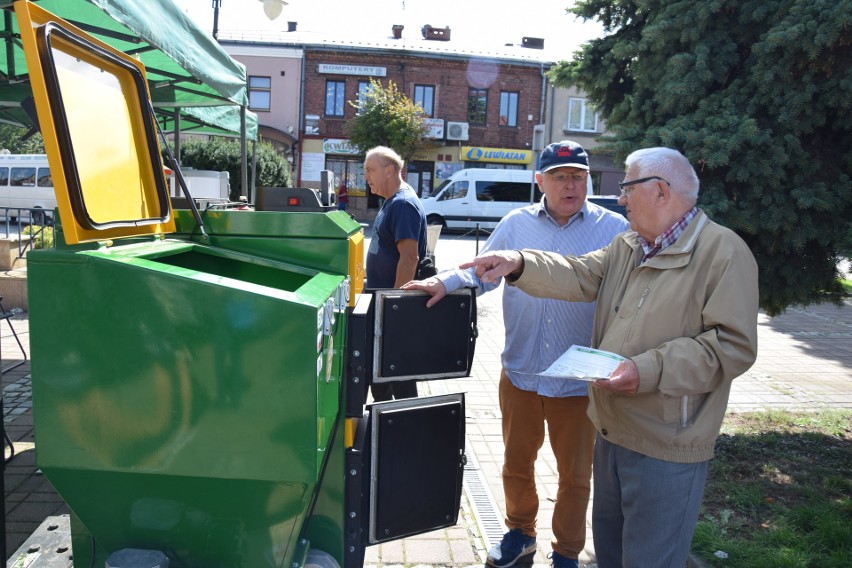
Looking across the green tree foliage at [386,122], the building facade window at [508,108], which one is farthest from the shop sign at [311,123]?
the building facade window at [508,108]

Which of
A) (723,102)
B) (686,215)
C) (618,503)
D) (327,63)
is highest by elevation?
(327,63)

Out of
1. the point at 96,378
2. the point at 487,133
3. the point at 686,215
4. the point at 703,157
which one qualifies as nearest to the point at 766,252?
the point at 703,157

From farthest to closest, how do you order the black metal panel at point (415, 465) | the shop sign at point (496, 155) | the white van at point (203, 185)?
1. the shop sign at point (496, 155)
2. the white van at point (203, 185)
3. the black metal panel at point (415, 465)

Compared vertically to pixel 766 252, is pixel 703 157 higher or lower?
higher

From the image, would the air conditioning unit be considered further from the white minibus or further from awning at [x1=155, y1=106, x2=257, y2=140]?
awning at [x1=155, y1=106, x2=257, y2=140]

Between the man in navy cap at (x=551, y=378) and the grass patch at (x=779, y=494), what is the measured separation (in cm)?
77

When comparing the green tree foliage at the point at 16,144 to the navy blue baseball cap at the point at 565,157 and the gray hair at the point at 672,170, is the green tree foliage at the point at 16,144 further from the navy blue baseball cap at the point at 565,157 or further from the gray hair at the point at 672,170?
the gray hair at the point at 672,170

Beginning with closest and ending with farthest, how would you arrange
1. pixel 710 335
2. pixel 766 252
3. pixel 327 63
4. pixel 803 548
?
pixel 710 335 < pixel 803 548 < pixel 766 252 < pixel 327 63

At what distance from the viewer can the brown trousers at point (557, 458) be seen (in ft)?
10.0

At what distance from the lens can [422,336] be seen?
252 centimetres

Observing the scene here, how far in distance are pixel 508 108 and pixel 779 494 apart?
2695cm

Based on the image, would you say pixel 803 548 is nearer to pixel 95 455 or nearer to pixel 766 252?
pixel 766 252

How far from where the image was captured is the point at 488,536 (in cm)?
340

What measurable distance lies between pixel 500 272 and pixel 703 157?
1768mm
